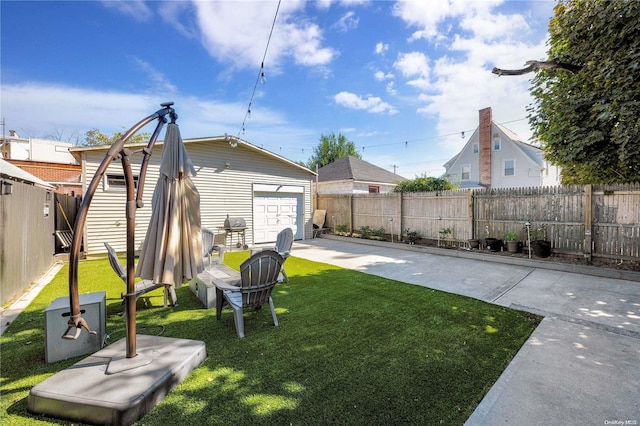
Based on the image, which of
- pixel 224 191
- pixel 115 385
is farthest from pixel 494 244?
pixel 224 191

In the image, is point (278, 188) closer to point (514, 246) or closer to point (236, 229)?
point (236, 229)

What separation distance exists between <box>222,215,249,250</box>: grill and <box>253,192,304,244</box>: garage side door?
2.21 ft

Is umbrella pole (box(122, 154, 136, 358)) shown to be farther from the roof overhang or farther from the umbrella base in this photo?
the roof overhang

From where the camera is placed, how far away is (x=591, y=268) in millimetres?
6363

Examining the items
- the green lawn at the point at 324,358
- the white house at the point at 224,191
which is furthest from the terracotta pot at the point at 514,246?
the white house at the point at 224,191

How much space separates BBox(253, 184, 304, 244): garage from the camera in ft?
38.9

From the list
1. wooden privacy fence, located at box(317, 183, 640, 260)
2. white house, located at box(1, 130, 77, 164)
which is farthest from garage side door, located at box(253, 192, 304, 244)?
white house, located at box(1, 130, 77, 164)

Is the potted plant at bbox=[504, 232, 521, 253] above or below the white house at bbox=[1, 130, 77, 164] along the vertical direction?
below

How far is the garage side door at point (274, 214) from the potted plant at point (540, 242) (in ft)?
28.4

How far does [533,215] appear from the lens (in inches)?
315

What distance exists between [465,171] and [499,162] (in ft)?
8.55

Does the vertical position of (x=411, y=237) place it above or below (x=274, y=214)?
below

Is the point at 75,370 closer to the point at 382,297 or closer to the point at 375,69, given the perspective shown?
the point at 382,297

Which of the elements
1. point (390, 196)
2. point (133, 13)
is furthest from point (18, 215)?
point (390, 196)
